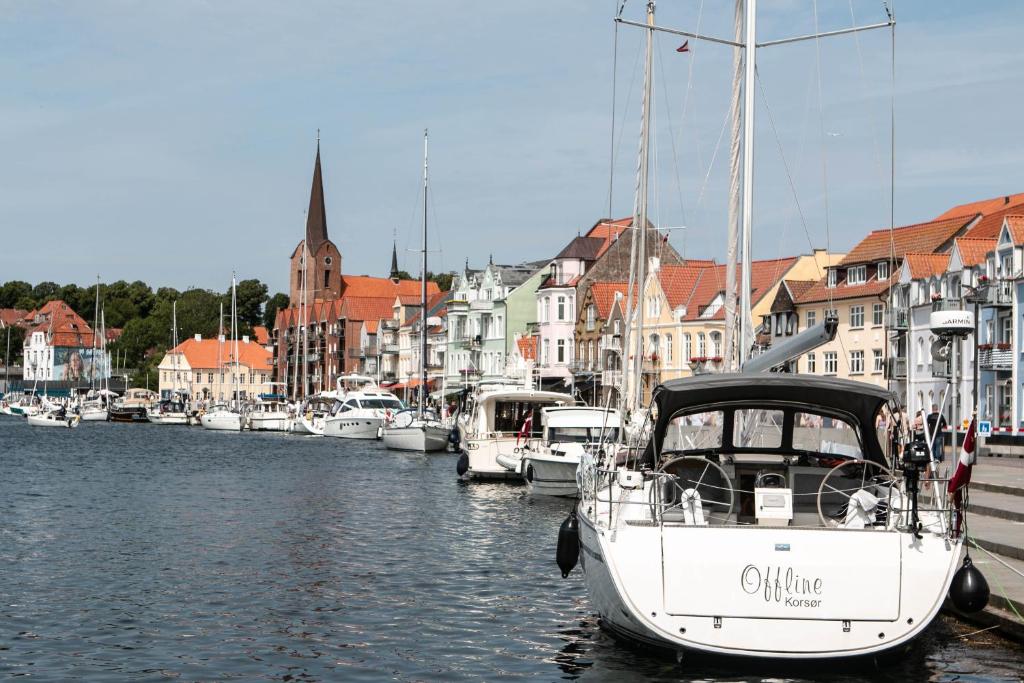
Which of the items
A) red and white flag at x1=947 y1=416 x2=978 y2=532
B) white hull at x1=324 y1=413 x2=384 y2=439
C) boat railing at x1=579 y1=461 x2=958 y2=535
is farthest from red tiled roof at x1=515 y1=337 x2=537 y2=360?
boat railing at x1=579 y1=461 x2=958 y2=535

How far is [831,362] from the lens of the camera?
8262 centimetres

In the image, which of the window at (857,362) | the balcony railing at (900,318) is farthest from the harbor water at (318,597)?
the window at (857,362)

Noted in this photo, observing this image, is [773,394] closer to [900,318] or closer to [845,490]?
[845,490]

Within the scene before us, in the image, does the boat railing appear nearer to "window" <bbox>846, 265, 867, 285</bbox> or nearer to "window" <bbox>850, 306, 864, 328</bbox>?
"window" <bbox>850, 306, 864, 328</bbox>

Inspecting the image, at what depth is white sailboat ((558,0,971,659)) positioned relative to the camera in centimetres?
1334

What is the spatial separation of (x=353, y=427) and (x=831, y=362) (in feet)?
96.4

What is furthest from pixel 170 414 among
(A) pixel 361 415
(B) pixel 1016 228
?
(B) pixel 1016 228

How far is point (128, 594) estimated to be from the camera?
831 inches

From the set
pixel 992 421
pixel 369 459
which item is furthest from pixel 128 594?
pixel 992 421

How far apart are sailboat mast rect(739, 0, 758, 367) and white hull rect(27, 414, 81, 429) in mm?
94108

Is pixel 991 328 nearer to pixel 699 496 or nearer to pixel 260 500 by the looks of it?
pixel 260 500

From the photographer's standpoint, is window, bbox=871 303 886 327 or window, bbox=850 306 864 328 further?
window, bbox=850 306 864 328

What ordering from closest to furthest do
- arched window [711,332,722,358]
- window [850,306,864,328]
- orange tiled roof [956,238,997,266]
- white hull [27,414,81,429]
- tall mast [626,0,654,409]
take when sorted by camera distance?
tall mast [626,0,654,409] < orange tiled roof [956,238,997,266] < window [850,306,864,328] < arched window [711,332,722,358] < white hull [27,414,81,429]

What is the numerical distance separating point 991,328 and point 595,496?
53.6 metres
